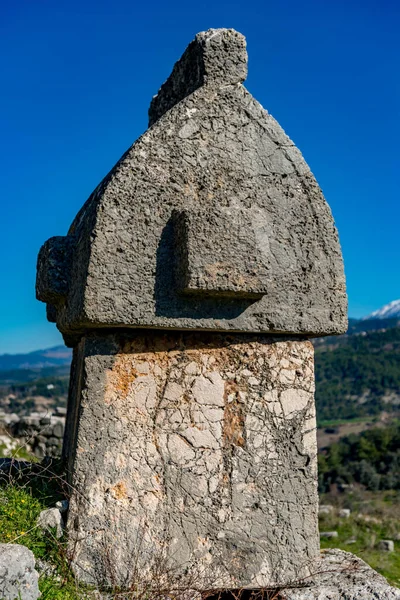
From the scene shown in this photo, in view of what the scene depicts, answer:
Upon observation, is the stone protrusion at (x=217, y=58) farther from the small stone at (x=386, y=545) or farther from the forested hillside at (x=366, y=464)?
the forested hillside at (x=366, y=464)

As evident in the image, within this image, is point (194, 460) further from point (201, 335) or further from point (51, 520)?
point (51, 520)

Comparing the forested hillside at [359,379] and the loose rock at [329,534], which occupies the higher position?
the forested hillside at [359,379]

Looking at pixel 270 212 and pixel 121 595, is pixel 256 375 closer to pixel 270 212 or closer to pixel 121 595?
pixel 270 212

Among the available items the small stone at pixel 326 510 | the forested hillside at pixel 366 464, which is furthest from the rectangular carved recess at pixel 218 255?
the forested hillside at pixel 366 464

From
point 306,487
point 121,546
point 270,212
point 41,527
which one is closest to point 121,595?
point 121,546

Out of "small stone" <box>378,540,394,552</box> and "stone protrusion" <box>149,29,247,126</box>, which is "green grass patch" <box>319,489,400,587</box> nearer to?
"small stone" <box>378,540,394,552</box>

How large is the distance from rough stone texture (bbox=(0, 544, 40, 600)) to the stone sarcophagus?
1.16 ft

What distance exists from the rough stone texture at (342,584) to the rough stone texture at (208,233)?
3.78ft

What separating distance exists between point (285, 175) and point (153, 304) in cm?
93

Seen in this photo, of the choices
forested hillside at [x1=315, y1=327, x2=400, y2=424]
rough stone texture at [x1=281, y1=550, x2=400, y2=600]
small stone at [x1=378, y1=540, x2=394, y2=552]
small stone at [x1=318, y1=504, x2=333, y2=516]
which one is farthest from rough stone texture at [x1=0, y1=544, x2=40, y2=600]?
forested hillside at [x1=315, y1=327, x2=400, y2=424]

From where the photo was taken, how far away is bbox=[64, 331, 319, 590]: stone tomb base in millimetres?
2832

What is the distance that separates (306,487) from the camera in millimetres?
3152

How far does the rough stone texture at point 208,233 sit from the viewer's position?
2.76m

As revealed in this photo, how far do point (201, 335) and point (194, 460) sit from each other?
23.1 inches
